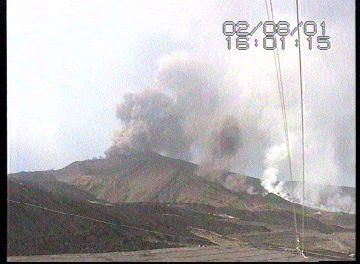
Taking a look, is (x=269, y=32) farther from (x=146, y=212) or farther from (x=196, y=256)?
(x=196, y=256)

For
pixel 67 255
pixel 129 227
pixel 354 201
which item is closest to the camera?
pixel 67 255

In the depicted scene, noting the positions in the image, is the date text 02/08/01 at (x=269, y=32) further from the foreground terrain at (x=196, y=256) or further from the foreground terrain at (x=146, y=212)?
the foreground terrain at (x=196, y=256)

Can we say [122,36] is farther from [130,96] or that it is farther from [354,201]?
[354,201]

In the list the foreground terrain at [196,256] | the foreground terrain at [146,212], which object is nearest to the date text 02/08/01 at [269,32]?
the foreground terrain at [146,212]

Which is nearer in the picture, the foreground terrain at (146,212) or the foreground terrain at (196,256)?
the foreground terrain at (196,256)

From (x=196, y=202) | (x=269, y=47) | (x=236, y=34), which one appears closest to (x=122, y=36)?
(x=236, y=34)

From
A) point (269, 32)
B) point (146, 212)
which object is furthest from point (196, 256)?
point (269, 32)

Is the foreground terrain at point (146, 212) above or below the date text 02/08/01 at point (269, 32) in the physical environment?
below

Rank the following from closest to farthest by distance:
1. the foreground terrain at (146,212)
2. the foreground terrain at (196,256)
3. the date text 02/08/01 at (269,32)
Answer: the foreground terrain at (196,256) < the foreground terrain at (146,212) < the date text 02/08/01 at (269,32)
